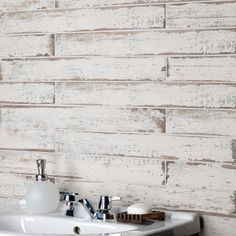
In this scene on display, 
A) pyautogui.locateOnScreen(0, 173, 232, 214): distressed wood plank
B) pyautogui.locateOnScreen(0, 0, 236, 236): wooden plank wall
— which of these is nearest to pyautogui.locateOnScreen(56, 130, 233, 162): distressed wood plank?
pyautogui.locateOnScreen(0, 0, 236, 236): wooden plank wall

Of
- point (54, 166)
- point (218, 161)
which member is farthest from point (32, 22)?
point (218, 161)

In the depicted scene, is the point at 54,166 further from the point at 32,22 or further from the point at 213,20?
the point at 213,20

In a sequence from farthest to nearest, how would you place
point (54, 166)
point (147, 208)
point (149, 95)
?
point (54, 166) < point (149, 95) < point (147, 208)

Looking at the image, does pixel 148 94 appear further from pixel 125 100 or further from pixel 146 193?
pixel 146 193

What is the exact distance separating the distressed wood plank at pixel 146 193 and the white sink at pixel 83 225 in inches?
2.2

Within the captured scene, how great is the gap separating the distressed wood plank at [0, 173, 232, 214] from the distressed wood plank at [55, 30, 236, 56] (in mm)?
445

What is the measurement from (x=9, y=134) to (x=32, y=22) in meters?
0.42

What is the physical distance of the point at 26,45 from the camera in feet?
7.64

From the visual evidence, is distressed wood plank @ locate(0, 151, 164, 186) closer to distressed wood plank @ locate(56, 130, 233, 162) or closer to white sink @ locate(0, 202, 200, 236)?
distressed wood plank @ locate(56, 130, 233, 162)

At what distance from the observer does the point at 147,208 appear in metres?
1.99

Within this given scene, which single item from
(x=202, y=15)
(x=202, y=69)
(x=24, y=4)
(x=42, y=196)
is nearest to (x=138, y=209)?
(x=42, y=196)

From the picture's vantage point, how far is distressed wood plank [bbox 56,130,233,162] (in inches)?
79.8

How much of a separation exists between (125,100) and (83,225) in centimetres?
44

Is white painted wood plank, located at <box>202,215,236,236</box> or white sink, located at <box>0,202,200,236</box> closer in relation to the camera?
white sink, located at <box>0,202,200,236</box>
